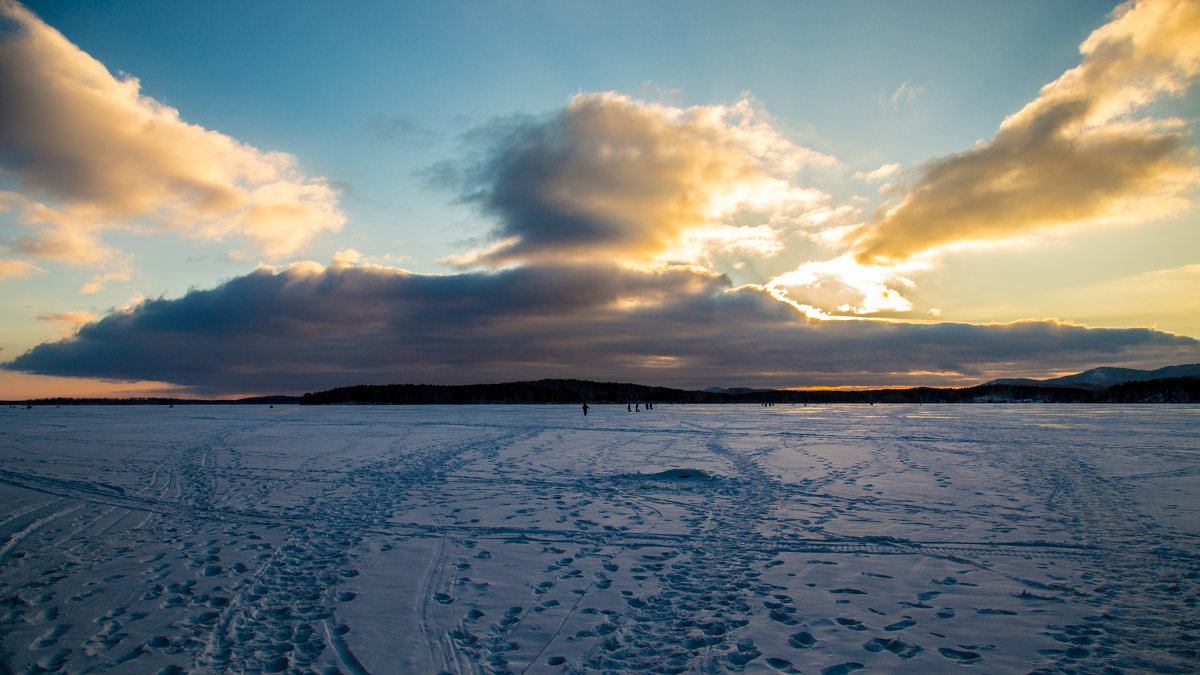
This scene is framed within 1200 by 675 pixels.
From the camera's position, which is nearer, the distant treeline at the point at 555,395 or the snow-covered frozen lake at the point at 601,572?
the snow-covered frozen lake at the point at 601,572

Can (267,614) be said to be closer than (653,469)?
Yes

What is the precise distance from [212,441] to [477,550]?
23443 mm

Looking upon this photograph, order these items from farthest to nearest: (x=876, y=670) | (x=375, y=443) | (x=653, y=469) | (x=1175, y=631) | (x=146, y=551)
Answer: (x=375, y=443)
(x=653, y=469)
(x=146, y=551)
(x=1175, y=631)
(x=876, y=670)

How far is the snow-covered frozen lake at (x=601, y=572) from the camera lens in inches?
185

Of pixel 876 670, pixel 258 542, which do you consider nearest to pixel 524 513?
pixel 258 542

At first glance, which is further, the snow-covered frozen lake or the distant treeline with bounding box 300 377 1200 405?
the distant treeline with bounding box 300 377 1200 405

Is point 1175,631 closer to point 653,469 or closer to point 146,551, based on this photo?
point 653,469

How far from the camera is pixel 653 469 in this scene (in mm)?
15453

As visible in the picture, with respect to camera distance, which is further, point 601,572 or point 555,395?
point 555,395

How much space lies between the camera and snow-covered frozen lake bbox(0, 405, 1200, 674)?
469 cm

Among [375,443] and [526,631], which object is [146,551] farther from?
[375,443]

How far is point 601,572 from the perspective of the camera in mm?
6742

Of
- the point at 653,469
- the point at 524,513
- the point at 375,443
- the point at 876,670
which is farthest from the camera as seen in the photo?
the point at 375,443

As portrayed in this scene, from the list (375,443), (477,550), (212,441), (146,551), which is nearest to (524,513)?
(477,550)
